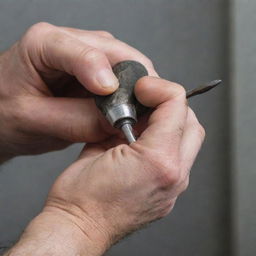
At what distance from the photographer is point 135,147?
1.56 feet

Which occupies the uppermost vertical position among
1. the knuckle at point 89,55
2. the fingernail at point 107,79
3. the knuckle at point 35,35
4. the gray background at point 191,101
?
the knuckle at point 35,35

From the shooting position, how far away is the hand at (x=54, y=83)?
0.58 metres

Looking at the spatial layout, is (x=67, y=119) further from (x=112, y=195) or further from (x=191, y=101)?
(x=191, y=101)

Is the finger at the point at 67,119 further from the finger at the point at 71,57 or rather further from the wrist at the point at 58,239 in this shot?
the wrist at the point at 58,239

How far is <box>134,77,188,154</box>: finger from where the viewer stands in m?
0.48

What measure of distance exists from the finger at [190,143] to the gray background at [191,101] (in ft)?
1.03

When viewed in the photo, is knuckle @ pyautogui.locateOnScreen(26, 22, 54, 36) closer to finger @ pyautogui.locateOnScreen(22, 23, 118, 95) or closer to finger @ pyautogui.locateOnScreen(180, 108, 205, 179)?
finger @ pyautogui.locateOnScreen(22, 23, 118, 95)

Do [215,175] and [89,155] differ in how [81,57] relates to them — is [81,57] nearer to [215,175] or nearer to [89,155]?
[89,155]

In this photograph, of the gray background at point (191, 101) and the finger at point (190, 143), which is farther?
the gray background at point (191, 101)

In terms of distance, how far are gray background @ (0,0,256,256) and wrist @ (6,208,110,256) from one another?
1.43 ft

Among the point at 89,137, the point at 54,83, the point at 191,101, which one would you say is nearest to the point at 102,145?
the point at 89,137

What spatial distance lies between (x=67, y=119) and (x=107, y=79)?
0.11 metres

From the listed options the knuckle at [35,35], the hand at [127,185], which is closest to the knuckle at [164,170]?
the hand at [127,185]

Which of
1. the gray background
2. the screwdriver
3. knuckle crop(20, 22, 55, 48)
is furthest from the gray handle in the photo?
the gray background
